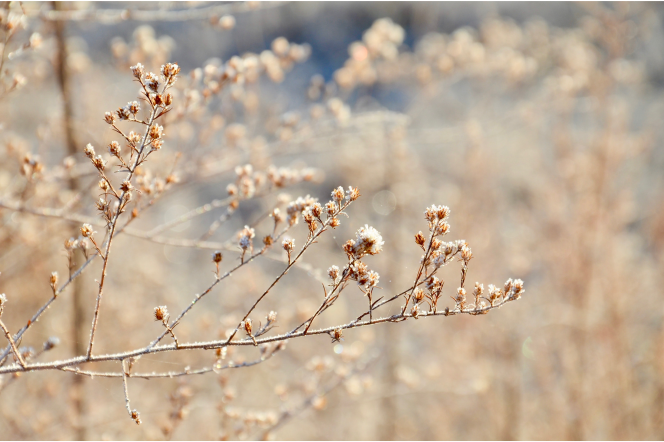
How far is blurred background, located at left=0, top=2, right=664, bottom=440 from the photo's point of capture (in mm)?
2457

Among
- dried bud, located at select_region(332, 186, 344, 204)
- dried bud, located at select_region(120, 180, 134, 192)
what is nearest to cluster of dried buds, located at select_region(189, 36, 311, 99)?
dried bud, located at select_region(120, 180, 134, 192)

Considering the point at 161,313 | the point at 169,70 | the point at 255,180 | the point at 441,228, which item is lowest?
the point at 161,313

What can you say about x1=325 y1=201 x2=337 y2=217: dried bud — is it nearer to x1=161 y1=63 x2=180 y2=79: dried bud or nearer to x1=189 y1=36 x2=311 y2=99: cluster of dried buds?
x1=161 y1=63 x2=180 y2=79: dried bud

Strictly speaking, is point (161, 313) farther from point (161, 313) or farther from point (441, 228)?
point (441, 228)

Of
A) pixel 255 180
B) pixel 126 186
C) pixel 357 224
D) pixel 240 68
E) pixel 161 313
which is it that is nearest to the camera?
pixel 126 186

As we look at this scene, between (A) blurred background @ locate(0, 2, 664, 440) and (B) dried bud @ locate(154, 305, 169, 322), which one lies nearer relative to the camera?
(B) dried bud @ locate(154, 305, 169, 322)

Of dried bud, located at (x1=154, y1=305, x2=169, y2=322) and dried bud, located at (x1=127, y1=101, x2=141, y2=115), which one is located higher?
dried bud, located at (x1=127, y1=101, x2=141, y2=115)

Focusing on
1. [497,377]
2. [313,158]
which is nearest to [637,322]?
[497,377]

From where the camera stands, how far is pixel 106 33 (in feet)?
47.5

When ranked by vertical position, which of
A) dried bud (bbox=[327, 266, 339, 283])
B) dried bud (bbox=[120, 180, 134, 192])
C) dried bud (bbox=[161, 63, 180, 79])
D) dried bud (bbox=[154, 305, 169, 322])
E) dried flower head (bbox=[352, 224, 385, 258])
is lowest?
dried bud (bbox=[154, 305, 169, 322])

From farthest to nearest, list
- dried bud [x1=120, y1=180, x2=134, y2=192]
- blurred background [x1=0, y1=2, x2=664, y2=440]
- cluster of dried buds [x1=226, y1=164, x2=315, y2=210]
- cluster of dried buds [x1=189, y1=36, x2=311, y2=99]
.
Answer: blurred background [x1=0, y1=2, x2=664, y2=440] < cluster of dried buds [x1=189, y1=36, x2=311, y2=99] < cluster of dried buds [x1=226, y1=164, x2=315, y2=210] < dried bud [x1=120, y1=180, x2=134, y2=192]

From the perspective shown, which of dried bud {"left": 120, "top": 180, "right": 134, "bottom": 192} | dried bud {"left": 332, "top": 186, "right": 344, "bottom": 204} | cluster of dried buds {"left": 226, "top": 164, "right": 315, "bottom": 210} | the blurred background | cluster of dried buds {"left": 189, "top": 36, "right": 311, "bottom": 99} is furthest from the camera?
the blurred background

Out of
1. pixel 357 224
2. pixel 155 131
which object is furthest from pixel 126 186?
pixel 357 224

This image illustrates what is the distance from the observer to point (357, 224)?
30.1 feet
